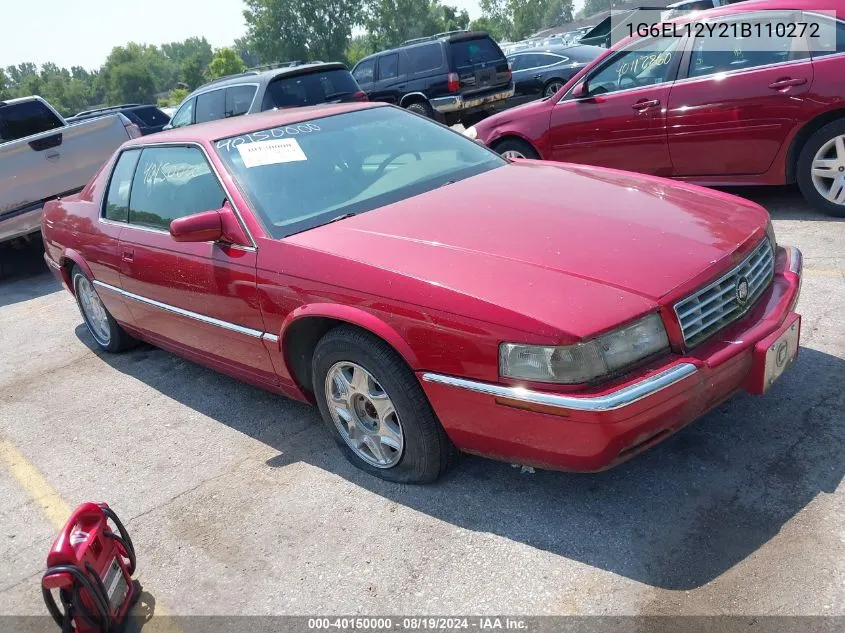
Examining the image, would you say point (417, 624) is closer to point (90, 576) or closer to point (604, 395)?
point (604, 395)

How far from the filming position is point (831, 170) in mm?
5430

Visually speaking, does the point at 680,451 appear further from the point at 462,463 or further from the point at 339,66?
the point at 339,66

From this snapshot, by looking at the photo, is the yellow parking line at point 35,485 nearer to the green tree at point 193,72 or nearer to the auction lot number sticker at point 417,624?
the auction lot number sticker at point 417,624

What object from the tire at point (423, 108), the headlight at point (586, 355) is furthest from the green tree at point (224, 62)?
the headlight at point (586, 355)

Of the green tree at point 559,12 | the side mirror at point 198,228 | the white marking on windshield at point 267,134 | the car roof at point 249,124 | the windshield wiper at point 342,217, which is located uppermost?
the car roof at point 249,124

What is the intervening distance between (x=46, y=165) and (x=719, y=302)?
7044 mm

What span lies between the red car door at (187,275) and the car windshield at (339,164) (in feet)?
0.68

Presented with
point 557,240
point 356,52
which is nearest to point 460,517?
point 557,240

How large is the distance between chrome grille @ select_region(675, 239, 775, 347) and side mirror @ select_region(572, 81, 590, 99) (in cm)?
387

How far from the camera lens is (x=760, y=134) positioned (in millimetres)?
5598

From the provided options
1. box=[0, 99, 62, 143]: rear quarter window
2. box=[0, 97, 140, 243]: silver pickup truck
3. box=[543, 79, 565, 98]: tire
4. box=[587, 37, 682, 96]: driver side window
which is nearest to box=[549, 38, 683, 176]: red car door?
box=[587, 37, 682, 96]: driver side window

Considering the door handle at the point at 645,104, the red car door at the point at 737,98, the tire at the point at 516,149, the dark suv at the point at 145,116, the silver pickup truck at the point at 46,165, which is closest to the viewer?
the red car door at the point at 737,98

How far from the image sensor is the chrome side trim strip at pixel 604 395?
2434 mm

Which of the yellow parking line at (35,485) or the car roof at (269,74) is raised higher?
the car roof at (269,74)
